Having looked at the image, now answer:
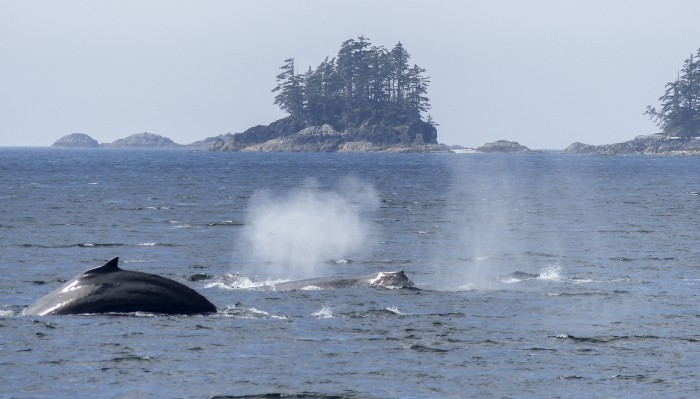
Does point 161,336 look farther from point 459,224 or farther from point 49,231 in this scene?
point 459,224

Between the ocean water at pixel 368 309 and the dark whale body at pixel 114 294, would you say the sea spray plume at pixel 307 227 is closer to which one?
the ocean water at pixel 368 309

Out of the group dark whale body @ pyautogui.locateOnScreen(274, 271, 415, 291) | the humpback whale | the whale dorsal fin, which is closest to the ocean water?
the humpback whale

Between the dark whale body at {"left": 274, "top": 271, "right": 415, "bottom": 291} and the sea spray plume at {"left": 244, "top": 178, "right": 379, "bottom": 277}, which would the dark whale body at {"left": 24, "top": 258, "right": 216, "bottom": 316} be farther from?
the sea spray plume at {"left": 244, "top": 178, "right": 379, "bottom": 277}

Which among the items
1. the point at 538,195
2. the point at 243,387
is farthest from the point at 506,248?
the point at 538,195

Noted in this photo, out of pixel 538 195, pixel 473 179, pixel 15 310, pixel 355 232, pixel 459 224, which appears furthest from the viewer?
pixel 473 179

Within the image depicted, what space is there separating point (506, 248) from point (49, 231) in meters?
25.5

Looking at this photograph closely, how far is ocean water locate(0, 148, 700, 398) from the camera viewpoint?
29016 millimetres

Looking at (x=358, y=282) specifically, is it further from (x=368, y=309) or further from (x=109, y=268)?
(x=109, y=268)

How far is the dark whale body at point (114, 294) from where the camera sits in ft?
115

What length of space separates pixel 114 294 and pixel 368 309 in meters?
8.14

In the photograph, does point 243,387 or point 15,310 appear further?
point 15,310

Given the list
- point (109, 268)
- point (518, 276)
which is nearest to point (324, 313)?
point (109, 268)

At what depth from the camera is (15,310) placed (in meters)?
37.1

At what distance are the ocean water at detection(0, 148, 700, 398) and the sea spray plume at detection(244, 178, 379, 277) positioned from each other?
31 centimetres
